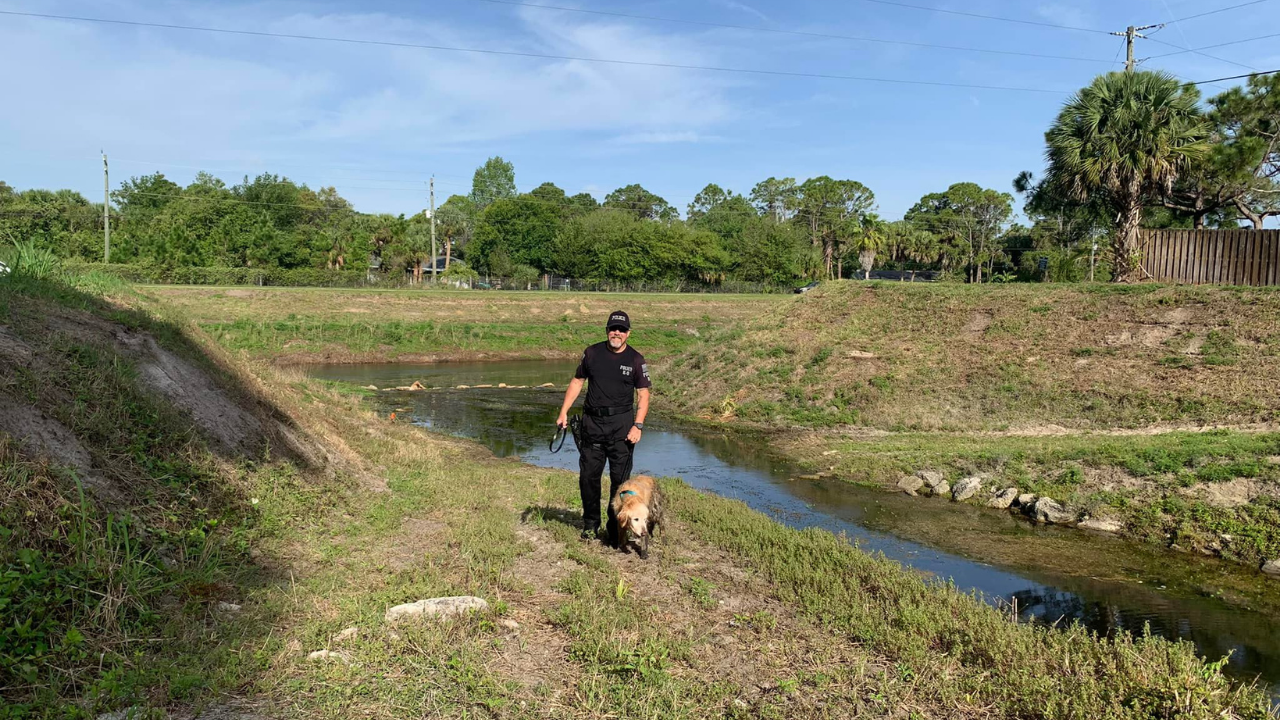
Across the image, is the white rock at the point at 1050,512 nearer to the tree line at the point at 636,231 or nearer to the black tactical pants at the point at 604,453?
the black tactical pants at the point at 604,453

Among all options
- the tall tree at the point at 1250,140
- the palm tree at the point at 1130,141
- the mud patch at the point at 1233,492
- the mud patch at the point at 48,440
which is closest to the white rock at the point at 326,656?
the mud patch at the point at 48,440

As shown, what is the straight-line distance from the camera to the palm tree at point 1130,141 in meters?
23.9

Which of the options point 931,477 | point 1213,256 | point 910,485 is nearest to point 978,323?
point 1213,256

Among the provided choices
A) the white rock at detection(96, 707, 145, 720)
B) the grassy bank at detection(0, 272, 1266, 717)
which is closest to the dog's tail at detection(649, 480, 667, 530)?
the grassy bank at detection(0, 272, 1266, 717)

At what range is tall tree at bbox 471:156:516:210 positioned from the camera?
120562mm

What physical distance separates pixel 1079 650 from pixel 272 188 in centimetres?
9651

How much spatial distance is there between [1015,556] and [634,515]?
532 centimetres

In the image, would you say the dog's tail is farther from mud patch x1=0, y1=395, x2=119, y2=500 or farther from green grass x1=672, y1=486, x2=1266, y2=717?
mud patch x1=0, y1=395, x2=119, y2=500

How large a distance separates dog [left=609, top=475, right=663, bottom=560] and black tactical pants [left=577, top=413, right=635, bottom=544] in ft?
0.33

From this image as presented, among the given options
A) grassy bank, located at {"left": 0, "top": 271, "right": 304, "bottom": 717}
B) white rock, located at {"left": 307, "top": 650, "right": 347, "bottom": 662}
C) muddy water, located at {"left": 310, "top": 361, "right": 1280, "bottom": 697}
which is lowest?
muddy water, located at {"left": 310, "top": 361, "right": 1280, "bottom": 697}

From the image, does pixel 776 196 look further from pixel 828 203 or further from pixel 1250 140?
pixel 1250 140

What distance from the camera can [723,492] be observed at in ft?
42.9

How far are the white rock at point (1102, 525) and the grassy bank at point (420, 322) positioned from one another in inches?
1180

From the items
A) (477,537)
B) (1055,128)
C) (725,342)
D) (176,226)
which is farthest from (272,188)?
(477,537)
